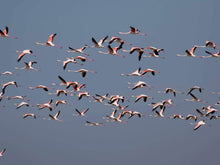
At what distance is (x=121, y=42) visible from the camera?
5072cm

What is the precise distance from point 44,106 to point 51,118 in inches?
68.2

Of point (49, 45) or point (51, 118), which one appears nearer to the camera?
point (49, 45)

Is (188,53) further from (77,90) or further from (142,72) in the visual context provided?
Answer: (77,90)

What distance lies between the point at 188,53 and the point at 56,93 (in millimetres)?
10553

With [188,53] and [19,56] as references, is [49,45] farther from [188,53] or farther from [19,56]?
[188,53]

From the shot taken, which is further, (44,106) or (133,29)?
(44,106)

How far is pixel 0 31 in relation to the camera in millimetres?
51062

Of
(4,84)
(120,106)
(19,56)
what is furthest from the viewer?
(120,106)

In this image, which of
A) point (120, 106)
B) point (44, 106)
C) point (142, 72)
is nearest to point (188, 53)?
point (142, 72)

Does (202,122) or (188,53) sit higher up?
(188,53)

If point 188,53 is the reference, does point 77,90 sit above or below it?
below

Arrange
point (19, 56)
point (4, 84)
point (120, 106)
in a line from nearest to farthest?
point (19, 56) → point (4, 84) → point (120, 106)

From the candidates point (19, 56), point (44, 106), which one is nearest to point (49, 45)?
point (19, 56)

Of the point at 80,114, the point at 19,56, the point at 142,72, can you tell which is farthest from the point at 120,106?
the point at 19,56
